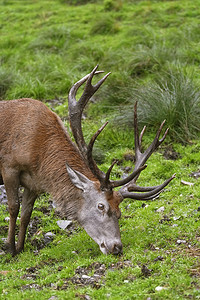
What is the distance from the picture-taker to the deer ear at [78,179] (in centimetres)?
681

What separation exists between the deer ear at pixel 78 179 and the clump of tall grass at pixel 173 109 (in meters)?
4.01

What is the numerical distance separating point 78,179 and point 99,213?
20.7 inches

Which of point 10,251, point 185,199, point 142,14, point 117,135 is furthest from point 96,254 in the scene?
point 142,14

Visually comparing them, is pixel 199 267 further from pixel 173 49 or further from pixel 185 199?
pixel 173 49

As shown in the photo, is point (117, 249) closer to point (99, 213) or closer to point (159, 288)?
point (99, 213)

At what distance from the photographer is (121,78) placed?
12.3 meters

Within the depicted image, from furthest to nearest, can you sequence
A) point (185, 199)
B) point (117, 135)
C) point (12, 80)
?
1. point (12, 80)
2. point (117, 135)
3. point (185, 199)

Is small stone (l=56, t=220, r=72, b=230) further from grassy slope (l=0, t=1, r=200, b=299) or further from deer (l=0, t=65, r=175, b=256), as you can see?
deer (l=0, t=65, r=175, b=256)

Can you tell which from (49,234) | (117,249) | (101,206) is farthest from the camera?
(49,234)

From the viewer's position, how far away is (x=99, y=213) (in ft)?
22.0

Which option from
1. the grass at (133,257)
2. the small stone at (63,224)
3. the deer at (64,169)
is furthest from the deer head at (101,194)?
the small stone at (63,224)

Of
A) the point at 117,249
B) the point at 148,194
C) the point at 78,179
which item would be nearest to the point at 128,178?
the point at 148,194

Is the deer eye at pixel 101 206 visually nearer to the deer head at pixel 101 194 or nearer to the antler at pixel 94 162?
the deer head at pixel 101 194

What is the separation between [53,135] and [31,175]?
24.8 inches
